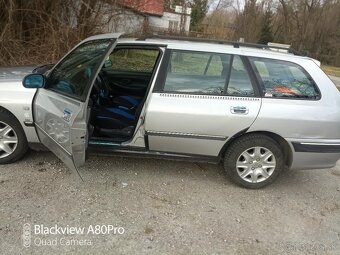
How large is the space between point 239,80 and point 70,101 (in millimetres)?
1841

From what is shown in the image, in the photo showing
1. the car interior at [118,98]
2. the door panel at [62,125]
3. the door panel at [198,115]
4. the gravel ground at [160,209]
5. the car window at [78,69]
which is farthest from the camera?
the car interior at [118,98]

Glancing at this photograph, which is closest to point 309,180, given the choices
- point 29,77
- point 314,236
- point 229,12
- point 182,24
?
point 314,236

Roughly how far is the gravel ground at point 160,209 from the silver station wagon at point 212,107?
333 mm

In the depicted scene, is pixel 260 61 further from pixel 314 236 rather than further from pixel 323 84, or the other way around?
pixel 314 236

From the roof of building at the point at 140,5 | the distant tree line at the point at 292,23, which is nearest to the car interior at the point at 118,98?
the roof of building at the point at 140,5

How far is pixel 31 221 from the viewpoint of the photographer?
2.83m

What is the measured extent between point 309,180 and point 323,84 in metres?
1.39

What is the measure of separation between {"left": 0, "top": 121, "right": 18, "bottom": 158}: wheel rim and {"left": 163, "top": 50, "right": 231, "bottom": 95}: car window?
1.88 meters

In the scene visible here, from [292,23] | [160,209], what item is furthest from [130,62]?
[292,23]

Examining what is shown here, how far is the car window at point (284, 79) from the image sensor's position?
11.3 ft

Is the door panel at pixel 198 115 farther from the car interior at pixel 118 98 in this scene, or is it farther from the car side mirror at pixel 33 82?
the car side mirror at pixel 33 82

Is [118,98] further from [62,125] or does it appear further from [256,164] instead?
[256,164]

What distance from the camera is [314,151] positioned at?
3.50 metres

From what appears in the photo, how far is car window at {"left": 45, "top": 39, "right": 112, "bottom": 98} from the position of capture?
10.6 ft
